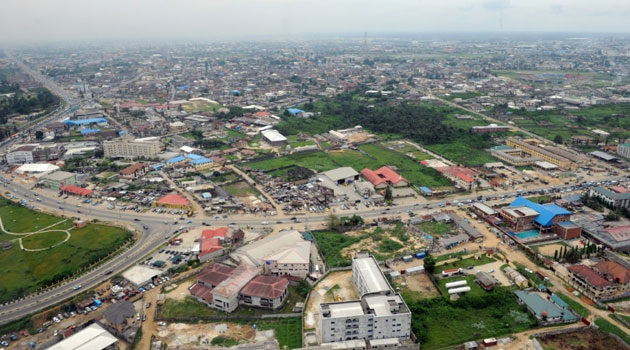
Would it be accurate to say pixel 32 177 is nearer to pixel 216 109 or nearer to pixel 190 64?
pixel 216 109

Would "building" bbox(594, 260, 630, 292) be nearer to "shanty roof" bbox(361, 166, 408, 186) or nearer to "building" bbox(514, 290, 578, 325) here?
"building" bbox(514, 290, 578, 325)

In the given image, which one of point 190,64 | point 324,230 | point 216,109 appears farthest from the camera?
point 190,64

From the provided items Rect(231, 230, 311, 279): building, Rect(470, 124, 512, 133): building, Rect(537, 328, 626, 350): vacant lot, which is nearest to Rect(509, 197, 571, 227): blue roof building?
Rect(537, 328, 626, 350): vacant lot

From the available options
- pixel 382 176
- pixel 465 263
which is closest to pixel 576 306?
pixel 465 263

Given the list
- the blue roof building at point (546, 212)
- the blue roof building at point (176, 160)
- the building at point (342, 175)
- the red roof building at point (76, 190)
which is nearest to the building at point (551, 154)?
the blue roof building at point (546, 212)

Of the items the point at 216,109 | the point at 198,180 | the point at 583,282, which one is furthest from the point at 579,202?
the point at 216,109

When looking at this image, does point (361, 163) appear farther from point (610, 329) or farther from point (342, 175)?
point (610, 329)
